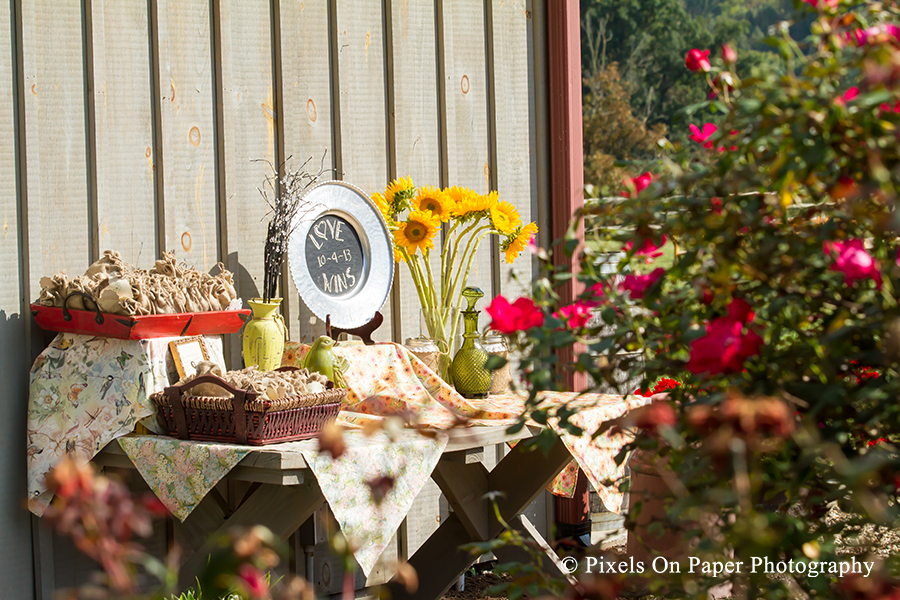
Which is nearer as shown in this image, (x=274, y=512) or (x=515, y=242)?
(x=274, y=512)

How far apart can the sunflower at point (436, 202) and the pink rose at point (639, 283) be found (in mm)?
1741

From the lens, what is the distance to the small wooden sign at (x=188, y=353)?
7.20 ft

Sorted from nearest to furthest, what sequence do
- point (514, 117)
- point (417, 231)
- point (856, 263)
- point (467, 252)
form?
point (856, 263) → point (417, 231) → point (467, 252) → point (514, 117)

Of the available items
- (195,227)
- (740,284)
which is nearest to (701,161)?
(740,284)

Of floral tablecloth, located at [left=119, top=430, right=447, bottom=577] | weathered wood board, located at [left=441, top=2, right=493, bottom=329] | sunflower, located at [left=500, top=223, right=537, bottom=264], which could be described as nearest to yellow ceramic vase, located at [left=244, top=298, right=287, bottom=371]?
floral tablecloth, located at [left=119, top=430, right=447, bottom=577]

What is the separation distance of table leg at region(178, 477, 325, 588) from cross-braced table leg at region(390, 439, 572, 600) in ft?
1.80

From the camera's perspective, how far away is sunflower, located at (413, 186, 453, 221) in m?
2.76

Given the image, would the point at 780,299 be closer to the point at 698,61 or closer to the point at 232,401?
the point at 698,61

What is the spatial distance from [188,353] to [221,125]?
0.72m

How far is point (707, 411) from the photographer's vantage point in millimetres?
729

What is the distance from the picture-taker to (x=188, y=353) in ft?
7.32

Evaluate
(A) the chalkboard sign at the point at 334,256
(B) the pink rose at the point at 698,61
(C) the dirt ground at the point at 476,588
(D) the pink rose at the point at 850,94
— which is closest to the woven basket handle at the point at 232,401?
(A) the chalkboard sign at the point at 334,256

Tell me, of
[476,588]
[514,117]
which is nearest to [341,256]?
[514,117]

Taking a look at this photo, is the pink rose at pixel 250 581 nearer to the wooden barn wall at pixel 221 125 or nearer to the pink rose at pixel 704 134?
the pink rose at pixel 704 134
